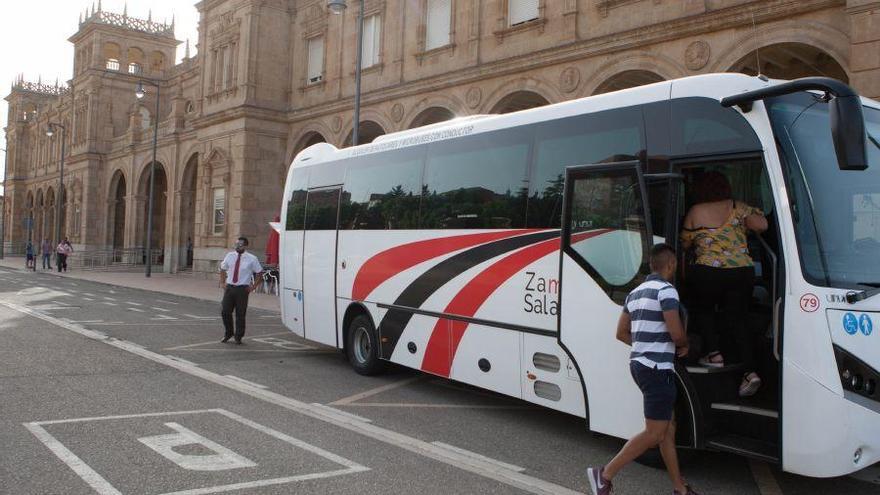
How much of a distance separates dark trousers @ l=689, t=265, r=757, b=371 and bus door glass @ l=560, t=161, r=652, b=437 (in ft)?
1.61

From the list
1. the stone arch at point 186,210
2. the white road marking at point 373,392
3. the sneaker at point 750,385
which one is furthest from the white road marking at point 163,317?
the stone arch at point 186,210

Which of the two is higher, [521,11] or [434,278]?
[521,11]

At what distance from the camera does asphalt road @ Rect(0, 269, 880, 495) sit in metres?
5.14

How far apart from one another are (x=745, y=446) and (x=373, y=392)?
4.70 m

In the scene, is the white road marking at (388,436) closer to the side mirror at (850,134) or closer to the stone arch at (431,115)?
the side mirror at (850,134)

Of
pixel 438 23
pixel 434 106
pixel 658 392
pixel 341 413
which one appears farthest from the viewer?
pixel 438 23

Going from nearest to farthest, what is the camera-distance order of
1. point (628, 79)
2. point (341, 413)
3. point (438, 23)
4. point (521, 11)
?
1. point (341, 413)
2. point (628, 79)
3. point (521, 11)
4. point (438, 23)

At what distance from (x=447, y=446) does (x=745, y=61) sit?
11.9 metres

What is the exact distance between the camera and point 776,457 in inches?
191

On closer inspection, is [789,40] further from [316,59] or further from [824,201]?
[316,59]

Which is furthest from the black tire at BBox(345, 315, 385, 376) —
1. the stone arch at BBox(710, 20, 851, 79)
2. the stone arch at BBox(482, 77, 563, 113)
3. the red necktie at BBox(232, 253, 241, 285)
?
the stone arch at BBox(482, 77, 563, 113)

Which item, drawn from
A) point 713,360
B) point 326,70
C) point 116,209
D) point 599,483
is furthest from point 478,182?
point 116,209

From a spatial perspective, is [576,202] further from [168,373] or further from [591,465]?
[168,373]

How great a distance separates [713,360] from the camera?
17.4 feet
